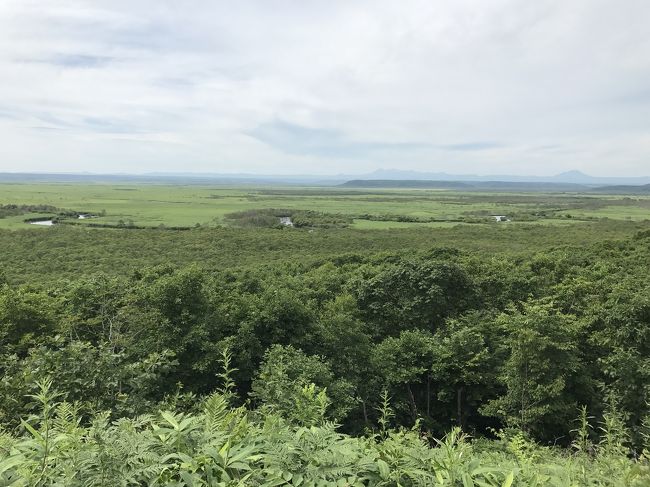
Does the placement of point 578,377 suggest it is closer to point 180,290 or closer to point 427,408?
point 427,408

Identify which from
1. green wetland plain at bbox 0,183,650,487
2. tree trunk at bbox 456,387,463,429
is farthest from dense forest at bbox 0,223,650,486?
tree trunk at bbox 456,387,463,429

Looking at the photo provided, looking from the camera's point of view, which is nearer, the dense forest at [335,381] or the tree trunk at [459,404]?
the dense forest at [335,381]

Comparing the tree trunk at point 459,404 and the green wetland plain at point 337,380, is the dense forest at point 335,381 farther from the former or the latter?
the tree trunk at point 459,404

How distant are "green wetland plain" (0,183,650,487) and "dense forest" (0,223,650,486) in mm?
30

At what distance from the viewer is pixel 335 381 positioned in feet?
32.5

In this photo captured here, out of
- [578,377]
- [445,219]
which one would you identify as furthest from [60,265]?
[445,219]

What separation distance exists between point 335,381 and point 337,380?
255 mm

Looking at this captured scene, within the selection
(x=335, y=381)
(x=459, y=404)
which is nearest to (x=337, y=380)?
(x=335, y=381)

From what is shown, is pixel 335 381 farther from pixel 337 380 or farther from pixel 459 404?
pixel 459 404

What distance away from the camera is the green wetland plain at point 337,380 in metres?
2.36

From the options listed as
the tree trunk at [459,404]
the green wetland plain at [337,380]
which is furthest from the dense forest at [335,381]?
the tree trunk at [459,404]

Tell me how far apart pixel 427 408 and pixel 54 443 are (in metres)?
13.5

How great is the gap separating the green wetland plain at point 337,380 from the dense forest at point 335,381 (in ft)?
0.10

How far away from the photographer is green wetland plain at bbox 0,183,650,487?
7.75 ft
